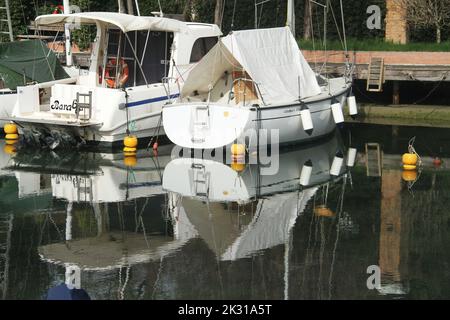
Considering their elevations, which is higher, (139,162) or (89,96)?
(89,96)

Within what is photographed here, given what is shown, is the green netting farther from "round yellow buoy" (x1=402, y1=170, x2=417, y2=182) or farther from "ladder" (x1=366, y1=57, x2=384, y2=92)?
"round yellow buoy" (x1=402, y1=170, x2=417, y2=182)

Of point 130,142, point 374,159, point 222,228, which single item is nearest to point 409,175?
point 374,159

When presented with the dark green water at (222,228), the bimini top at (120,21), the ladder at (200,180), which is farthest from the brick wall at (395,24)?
the ladder at (200,180)

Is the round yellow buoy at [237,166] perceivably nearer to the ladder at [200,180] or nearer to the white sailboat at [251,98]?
the white sailboat at [251,98]

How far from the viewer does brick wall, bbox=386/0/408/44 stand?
30478 millimetres

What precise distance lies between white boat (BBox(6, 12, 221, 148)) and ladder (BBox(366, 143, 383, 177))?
5.31 metres

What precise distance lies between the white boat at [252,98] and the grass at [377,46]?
7281 millimetres

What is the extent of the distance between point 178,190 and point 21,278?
5837mm

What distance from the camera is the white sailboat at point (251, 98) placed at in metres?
19.5

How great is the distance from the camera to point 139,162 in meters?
20.0

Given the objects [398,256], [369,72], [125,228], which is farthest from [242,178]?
[369,72]

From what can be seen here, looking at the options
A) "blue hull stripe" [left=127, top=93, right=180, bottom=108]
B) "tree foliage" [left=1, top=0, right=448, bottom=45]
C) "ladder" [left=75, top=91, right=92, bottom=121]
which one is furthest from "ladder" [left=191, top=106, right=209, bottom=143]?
"tree foliage" [left=1, top=0, right=448, bottom=45]

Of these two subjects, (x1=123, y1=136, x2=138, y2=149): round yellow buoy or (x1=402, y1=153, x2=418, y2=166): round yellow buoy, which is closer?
(x1=402, y1=153, x2=418, y2=166): round yellow buoy
